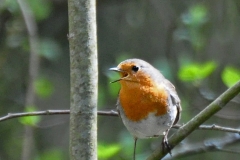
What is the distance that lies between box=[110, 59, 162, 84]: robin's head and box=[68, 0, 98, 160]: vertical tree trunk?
3.85ft

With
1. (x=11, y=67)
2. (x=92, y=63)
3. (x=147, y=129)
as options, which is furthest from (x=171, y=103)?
(x=11, y=67)

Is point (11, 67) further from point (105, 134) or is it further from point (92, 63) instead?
point (92, 63)

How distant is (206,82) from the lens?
19.5 feet

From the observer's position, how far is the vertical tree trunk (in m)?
2.26

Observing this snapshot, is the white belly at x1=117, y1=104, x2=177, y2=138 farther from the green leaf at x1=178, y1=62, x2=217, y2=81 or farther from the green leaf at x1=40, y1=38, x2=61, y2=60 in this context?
the green leaf at x1=40, y1=38, x2=61, y2=60

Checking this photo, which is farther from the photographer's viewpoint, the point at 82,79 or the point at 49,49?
the point at 49,49

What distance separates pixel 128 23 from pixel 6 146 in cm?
187

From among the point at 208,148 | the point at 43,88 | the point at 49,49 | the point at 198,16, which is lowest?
the point at 208,148

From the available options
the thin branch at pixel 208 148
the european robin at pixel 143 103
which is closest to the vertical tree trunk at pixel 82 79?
the european robin at pixel 143 103

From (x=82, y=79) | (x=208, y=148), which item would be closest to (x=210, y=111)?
(x=82, y=79)

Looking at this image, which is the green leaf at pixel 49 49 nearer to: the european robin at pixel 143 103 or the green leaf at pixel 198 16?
the green leaf at pixel 198 16

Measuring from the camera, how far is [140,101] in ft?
11.3

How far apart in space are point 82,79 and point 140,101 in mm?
1214

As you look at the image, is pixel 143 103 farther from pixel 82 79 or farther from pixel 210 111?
pixel 82 79
